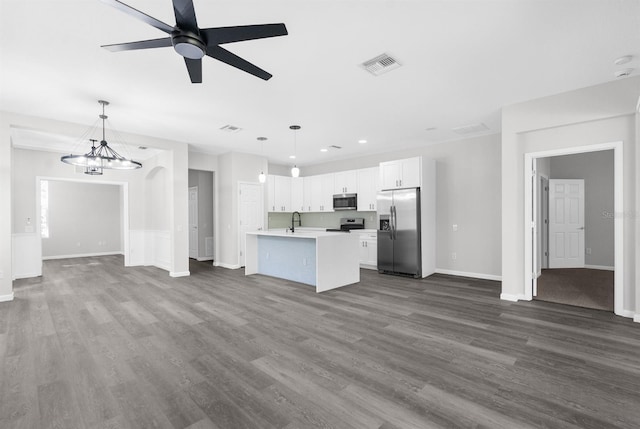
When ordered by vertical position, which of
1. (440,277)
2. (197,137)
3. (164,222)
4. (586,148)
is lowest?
(440,277)

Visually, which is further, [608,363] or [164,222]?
[164,222]

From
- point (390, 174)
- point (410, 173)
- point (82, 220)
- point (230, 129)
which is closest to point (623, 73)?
point (410, 173)

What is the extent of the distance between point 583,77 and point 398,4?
278cm

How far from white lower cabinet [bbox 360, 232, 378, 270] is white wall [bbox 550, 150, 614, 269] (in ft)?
16.4

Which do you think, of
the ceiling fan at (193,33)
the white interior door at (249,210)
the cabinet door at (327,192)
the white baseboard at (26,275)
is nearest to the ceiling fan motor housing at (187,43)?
the ceiling fan at (193,33)

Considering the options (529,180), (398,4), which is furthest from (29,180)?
(529,180)

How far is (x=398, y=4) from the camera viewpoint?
231 centimetres

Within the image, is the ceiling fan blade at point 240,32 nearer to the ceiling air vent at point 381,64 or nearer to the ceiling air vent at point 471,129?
the ceiling air vent at point 381,64

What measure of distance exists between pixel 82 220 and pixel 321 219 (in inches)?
305

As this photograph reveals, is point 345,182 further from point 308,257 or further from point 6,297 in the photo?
point 6,297

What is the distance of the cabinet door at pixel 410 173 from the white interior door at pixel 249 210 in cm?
373

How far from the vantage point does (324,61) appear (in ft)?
10.3

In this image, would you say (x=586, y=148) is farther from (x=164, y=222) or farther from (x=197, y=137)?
(x=164, y=222)

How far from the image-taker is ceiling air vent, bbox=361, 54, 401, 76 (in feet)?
10.2
